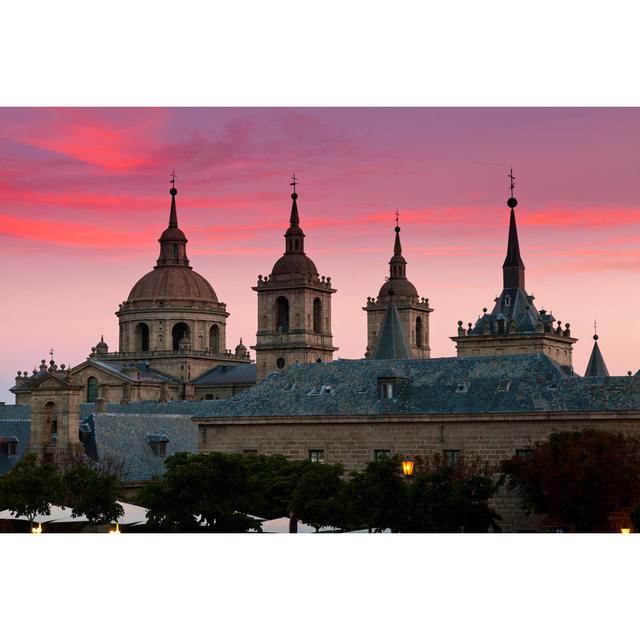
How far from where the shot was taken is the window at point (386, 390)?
60594mm

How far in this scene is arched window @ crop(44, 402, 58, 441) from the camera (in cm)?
8088

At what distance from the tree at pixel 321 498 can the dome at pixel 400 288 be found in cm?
9974

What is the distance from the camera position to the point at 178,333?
146 metres

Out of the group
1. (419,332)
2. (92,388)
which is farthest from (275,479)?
(419,332)

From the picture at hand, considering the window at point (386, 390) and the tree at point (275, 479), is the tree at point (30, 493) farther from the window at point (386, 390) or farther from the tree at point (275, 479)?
the window at point (386, 390)

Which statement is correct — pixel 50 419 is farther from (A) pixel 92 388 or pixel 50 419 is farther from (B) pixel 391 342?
(A) pixel 92 388

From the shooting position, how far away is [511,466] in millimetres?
50156

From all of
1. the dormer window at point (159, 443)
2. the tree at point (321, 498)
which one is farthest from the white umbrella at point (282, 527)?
the dormer window at point (159, 443)

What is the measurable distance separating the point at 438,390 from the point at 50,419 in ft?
96.9

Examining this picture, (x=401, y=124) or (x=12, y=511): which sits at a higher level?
(x=401, y=124)

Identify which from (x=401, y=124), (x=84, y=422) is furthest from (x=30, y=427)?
(x=401, y=124)

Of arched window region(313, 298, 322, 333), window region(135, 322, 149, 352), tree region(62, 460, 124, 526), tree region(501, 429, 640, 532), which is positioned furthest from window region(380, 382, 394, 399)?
window region(135, 322, 149, 352)
